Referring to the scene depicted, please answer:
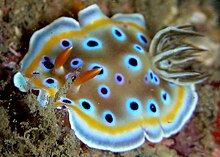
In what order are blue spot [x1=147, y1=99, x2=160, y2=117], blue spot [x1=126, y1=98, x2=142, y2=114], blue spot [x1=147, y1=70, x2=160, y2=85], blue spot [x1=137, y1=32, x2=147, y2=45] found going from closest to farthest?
blue spot [x1=126, y1=98, x2=142, y2=114]
blue spot [x1=147, y1=99, x2=160, y2=117]
blue spot [x1=147, y1=70, x2=160, y2=85]
blue spot [x1=137, y1=32, x2=147, y2=45]

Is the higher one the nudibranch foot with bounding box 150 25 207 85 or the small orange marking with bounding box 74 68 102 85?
the small orange marking with bounding box 74 68 102 85

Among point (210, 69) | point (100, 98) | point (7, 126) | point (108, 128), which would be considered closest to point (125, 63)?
point (100, 98)

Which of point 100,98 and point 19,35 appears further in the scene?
point 19,35

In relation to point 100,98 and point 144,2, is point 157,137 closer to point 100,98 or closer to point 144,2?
point 100,98

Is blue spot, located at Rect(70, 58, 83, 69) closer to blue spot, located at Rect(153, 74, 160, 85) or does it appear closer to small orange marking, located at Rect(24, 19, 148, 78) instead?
small orange marking, located at Rect(24, 19, 148, 78)

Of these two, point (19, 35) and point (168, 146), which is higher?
point (19, 35)

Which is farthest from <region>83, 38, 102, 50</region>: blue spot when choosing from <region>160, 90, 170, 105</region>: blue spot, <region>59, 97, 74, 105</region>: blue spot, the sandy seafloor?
<region>160, 90, 170, 105</region>: blue spot
